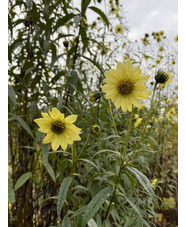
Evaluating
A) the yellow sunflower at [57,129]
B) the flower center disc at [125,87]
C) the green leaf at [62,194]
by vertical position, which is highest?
the flower center disc at [125,87]

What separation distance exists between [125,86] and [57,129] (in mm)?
172

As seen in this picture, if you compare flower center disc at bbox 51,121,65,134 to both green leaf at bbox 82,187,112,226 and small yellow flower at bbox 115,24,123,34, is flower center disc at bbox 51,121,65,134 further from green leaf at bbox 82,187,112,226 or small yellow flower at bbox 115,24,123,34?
small yellow flower at bbox 115,24,123,34

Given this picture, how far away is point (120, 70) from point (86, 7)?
35 cm

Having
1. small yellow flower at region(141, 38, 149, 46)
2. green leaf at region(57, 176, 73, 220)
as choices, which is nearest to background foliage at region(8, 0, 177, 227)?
green leaf at region(57, 176, 73, 220)

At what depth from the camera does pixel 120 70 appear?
46 centimetres

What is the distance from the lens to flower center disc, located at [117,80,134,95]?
0.47m

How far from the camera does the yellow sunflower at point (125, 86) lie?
0.46m

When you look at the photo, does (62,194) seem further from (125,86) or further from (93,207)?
(125,86)

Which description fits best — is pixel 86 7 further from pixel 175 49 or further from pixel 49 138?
pixel 175 49

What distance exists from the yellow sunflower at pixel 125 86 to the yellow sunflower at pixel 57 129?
0.35 ft

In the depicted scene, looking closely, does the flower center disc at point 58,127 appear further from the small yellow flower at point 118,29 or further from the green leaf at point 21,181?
the small yellow flower at point 118,29

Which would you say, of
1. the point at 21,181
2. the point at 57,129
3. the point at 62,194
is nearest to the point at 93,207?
the point at 62,194

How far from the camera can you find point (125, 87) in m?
0.47

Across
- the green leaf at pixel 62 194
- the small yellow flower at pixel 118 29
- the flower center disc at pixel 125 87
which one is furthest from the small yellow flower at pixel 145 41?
the green leaf at pixel 62 194
